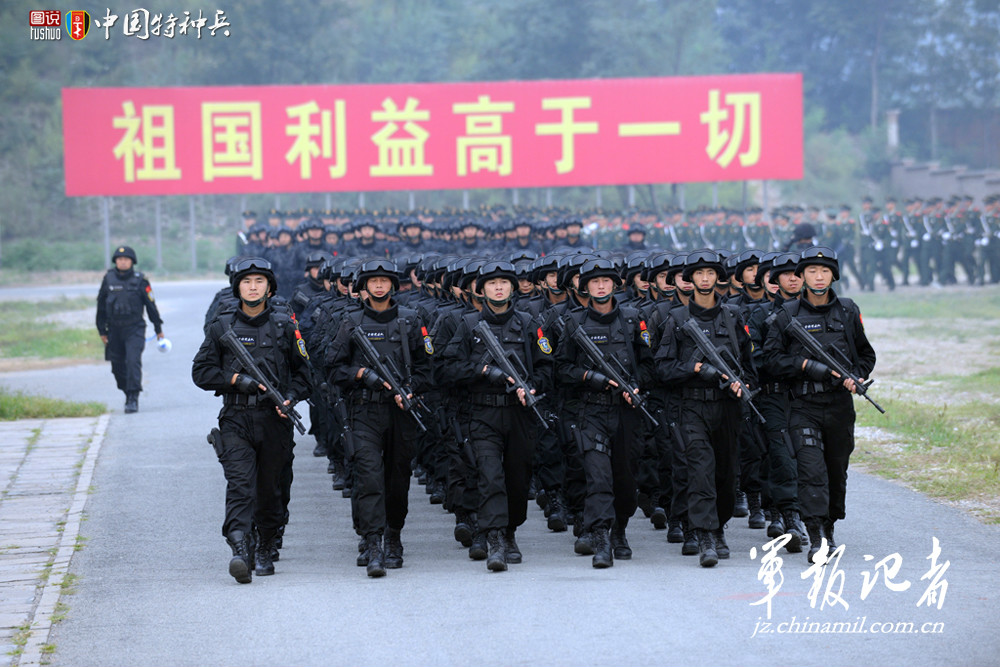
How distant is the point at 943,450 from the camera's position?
41.8 feet

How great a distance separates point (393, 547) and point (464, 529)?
747 millimetres

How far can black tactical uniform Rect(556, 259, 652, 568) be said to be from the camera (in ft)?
28.8

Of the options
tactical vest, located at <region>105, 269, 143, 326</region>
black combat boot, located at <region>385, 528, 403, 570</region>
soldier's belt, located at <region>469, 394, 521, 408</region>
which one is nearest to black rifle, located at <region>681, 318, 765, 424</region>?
soldier's belt, located at <region>469, 394, 521, 408</region>

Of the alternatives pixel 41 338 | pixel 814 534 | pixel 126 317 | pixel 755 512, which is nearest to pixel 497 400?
pixel 814 534

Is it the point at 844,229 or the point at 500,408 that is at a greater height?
the point at 844,229

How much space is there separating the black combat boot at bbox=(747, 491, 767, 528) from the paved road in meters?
0.11

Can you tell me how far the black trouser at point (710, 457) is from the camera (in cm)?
873

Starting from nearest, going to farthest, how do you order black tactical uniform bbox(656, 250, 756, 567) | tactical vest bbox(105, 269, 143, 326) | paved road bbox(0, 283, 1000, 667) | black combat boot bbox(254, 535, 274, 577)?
paved road bbox(0, 283, 1000, 667), black combat boot bbox(254, 535, 274, 577), black tactical uniform bbox(656, 250, 756, 567), tactical vest bbox(105, 269, 143, 326)

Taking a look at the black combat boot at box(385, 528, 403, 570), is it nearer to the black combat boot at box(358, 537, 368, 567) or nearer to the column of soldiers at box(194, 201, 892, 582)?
the column of soldiers at box(194, 201, 892, 582)

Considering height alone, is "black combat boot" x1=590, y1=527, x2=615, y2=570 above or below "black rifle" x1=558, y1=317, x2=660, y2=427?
below

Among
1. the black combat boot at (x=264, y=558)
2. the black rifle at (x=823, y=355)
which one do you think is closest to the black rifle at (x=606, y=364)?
the black rifle at (x=823, y=355)

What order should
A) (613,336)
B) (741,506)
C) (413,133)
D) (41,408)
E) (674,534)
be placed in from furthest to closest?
(413,133) < (41,408) < (741,506) < (674,534) < (613,336)

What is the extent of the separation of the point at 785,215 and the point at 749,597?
26.6 m

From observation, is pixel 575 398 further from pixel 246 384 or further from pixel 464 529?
pixel 246 384
